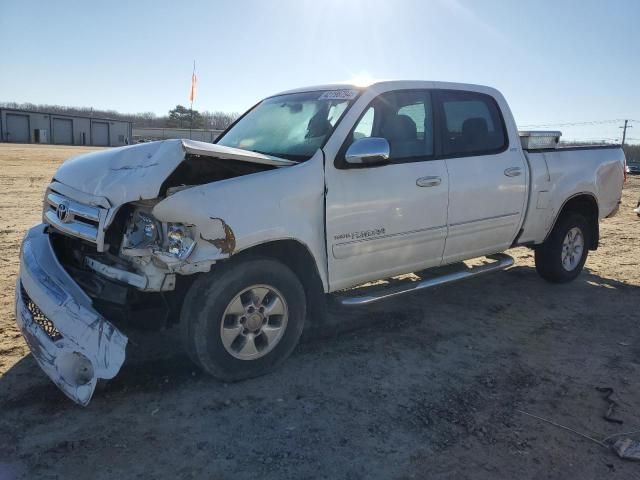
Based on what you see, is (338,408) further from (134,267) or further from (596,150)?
(596,150)

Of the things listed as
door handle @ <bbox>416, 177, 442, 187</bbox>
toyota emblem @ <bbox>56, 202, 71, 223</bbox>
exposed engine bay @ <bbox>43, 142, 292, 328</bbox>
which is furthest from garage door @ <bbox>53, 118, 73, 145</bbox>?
door handle @ <bbox>416, 177, 442, 187</bbox>

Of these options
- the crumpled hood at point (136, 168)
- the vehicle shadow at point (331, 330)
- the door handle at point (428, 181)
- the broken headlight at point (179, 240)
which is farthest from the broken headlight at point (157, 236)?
the door handle at point (428, 181)

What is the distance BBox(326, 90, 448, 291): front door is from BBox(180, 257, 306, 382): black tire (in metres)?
0.44

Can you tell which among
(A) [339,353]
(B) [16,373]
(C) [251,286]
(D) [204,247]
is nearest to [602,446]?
(A) [339,353]

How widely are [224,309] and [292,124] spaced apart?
1.76 m

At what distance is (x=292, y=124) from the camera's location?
14.4 ft

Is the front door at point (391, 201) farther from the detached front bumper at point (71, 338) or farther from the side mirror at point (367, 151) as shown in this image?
the detached front bumper at point (71, 338)

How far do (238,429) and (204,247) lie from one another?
1.06 meters

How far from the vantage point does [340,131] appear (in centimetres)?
391

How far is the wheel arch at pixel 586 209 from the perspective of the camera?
235 inches

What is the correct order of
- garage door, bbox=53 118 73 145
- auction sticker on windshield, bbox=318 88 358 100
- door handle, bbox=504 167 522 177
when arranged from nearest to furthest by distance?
auction sticker on windshield, bbox=318 88 358 100, door handle, bbox=504 167 522 177, garage door, bbox=53 118 73 145

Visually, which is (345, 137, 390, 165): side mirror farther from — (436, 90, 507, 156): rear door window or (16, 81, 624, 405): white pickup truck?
(436, 90, 507, 156): rear door window

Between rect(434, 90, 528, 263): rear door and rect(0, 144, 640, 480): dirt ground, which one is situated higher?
rect(434, 90, 528, 263): rear door

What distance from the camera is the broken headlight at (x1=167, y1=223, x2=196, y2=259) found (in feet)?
10.2
